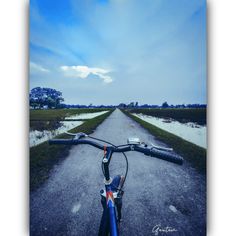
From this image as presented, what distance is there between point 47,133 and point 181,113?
171 centimetres

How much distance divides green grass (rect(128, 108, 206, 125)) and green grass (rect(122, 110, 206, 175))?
0.21 m

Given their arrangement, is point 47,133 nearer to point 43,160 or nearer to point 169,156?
point 43,160

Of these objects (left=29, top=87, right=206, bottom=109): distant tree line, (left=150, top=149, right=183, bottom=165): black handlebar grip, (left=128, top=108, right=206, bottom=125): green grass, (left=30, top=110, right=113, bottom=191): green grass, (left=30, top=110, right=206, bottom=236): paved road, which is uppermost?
(left=29, top=87, right=206, bottom=109): distant tree line

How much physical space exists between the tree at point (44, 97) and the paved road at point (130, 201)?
91 cm

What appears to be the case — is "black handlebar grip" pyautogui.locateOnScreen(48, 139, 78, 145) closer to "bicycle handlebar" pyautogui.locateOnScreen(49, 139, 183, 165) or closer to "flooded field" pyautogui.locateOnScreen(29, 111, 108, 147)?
"bicycle handlebar" pyautogui.locateOnScreen(49, 139, 183, 165)

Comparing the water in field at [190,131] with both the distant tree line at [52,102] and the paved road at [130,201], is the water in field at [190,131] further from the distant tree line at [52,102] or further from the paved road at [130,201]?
the paved road at [130,201]

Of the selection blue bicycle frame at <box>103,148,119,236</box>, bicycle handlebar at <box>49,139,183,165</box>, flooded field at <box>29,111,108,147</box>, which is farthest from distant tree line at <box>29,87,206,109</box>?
blue bicycle frame at <box>103,148,119,236</box>

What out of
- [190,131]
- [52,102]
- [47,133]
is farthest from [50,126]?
[190,131]

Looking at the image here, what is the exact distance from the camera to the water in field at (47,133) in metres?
1.79

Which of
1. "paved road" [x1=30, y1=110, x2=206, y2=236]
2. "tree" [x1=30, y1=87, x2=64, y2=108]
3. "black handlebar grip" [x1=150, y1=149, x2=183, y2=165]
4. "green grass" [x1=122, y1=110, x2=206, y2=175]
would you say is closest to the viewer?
"black handlebar grip" [x1=150, y1=149, x2=183, y2=165]

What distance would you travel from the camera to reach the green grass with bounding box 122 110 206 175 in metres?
1.89

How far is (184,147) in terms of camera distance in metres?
2.31

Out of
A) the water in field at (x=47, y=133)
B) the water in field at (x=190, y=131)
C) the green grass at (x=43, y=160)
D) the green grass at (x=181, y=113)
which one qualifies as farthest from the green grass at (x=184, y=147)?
the green grass at (x=43, y=160)
